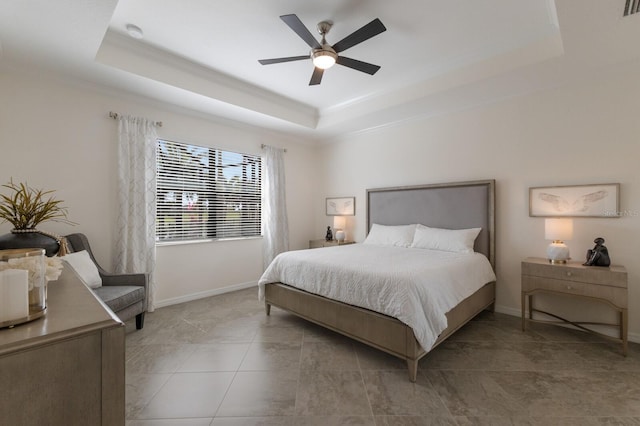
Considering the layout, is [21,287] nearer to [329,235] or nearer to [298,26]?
[298,26]

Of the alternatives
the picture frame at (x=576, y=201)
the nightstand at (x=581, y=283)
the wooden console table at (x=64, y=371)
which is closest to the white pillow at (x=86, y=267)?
the wooden console table at (x=64, y=371)

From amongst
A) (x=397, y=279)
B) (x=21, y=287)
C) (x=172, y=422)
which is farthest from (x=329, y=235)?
(x=21, y=287)

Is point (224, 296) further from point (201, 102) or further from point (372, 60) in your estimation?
point (372, 60)

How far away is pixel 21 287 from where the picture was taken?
784 millimetres

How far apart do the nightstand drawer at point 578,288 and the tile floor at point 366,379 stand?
1.59 feet

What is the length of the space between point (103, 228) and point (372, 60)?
12.0 ft

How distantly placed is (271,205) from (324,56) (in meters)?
2.79

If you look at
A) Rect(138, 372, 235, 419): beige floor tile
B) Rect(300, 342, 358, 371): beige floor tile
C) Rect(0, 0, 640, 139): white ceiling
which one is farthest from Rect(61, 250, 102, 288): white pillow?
Rect(300, 342, 358, 371): beige floor tile

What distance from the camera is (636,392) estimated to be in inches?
73.9

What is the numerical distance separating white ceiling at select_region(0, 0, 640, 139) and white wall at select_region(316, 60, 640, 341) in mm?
246

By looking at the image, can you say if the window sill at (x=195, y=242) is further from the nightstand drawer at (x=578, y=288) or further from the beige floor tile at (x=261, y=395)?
the nightstand drawer at (x=578, y=288)

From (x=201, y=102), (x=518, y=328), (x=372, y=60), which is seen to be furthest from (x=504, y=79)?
(x=201, y=102)

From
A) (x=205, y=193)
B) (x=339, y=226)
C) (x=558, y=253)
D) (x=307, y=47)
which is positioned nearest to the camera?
(x=558, y=253)

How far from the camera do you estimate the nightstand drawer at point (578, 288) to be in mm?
2338
